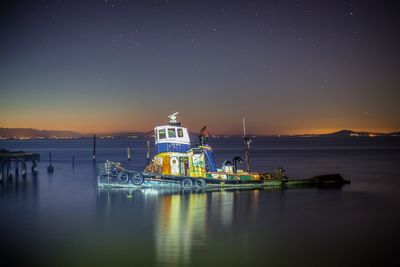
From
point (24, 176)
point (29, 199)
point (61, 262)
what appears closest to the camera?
point (61, 262)

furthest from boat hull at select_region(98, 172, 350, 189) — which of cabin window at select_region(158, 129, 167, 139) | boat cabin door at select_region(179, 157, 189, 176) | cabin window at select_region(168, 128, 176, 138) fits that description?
cabin window at select_region(168, 128, 176, 138)

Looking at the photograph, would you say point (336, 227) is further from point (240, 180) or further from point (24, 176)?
point (24, 176)

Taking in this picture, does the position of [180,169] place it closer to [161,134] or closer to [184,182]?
[184,182]

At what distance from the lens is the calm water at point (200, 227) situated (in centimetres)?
2464

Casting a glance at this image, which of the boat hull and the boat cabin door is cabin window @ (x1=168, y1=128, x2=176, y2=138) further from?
the boat hull

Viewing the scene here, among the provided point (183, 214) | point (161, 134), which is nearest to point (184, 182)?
point (161, 134)

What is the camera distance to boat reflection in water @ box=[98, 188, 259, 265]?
26297mm

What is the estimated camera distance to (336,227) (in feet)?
106

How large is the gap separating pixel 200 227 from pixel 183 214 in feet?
15.2

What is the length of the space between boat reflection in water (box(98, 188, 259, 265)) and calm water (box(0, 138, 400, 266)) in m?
0.07

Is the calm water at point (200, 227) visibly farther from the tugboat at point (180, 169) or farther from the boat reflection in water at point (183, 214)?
the tugboat at point (180, 169)

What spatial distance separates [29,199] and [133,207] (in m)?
13.2

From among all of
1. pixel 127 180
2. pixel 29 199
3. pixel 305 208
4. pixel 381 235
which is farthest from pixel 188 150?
pixel 381 235

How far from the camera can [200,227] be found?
3158cm
